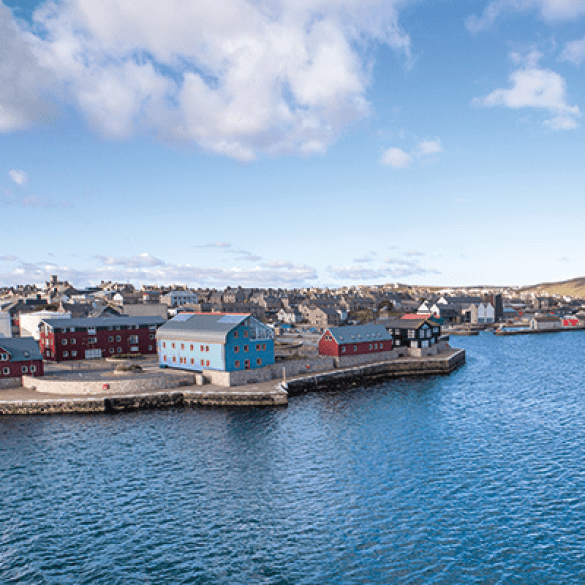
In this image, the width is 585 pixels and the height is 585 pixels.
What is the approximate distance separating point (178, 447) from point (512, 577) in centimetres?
2648

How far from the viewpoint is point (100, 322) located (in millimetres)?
76500

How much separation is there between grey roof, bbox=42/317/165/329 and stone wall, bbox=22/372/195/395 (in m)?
18.5

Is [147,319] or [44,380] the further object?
[147,319]

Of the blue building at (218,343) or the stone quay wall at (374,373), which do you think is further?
the stone quay wall at (374,373)

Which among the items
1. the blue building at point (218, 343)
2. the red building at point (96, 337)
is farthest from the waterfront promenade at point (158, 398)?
the red building at point (96, 337)

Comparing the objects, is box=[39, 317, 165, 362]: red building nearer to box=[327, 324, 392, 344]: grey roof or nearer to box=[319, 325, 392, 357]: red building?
box=[319, 325, 392, 357]: red building

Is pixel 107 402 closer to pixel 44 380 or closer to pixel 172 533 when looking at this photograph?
pixel 44 380

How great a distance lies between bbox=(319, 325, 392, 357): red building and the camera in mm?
73625

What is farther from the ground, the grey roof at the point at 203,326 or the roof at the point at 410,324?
the grey roof at the point at 203,326

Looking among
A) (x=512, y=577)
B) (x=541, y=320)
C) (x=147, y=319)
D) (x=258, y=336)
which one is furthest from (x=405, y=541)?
(x=541, y=320)

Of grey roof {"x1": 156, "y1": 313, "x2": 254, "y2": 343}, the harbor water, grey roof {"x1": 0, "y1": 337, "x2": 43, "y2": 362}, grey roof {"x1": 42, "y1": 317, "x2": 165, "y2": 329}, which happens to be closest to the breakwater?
the harbor water

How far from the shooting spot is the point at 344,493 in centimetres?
2988

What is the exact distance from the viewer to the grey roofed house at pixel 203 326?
199ft

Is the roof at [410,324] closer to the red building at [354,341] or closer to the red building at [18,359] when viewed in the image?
the red building at [354,341]
